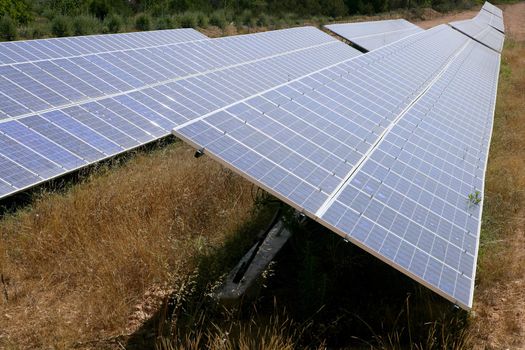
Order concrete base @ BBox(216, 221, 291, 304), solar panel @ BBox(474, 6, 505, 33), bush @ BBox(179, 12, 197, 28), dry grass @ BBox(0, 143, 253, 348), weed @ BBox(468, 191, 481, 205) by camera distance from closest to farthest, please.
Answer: dry grass @ BBox(0, 143, 253, 348), concrete base @ BBox(216, 221, 291, 304), weed @ BBox(468, 191, 481, 205), bush @ BBox(179, 12, 197, 28), solar panel @ BBox(474, 6, 505, 33)

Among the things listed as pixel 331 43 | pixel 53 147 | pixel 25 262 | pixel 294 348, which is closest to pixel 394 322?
pixel 294 348

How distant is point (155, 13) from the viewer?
32750 millimetres

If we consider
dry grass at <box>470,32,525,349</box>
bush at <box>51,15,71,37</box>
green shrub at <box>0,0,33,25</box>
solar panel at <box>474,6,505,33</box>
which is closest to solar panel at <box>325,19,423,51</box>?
dry grass at <box>470,32,525,349</box>

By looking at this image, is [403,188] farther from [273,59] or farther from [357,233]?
[273,59]

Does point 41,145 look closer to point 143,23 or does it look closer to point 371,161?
point 371,161

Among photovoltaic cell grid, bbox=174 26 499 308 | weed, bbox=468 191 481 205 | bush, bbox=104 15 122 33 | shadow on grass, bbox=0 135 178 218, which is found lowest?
bush, bbox=104 15 122 33

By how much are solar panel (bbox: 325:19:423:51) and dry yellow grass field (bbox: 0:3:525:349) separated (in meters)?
14.9

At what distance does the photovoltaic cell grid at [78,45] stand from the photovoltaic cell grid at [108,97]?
406mm

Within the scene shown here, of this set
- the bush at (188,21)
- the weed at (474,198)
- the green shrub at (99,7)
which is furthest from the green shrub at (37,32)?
the weed at (474,198)

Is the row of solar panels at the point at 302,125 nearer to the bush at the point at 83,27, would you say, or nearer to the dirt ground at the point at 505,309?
the dirt ground at the point at 505,309

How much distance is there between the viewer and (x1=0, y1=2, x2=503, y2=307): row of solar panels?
4.75 metres

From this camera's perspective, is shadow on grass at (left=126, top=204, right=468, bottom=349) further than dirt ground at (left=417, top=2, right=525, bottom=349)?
No

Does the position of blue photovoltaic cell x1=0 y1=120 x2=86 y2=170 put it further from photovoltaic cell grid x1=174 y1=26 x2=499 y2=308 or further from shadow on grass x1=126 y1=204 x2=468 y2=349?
photovoltaic cell grid x1=174 y1=26 x2=499 y2=308

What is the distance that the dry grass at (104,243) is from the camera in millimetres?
5117
